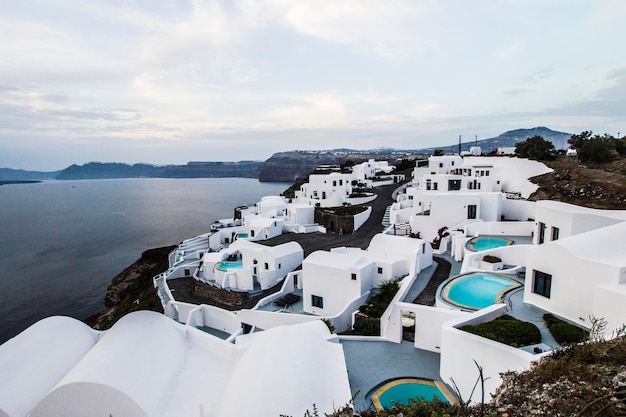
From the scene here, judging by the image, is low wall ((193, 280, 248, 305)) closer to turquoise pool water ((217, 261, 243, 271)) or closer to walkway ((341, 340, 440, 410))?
turquoise pool water ((217, 261, 243, 271))

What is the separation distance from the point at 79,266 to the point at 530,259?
47.6m

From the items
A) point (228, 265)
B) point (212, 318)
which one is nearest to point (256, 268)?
point (228, 265)

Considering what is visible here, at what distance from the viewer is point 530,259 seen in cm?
1033

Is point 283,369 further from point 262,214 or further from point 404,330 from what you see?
point 262,214

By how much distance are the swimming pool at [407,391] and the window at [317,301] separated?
7.42 m

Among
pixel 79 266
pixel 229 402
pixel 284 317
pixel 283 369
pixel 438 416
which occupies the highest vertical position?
pixel 438 416

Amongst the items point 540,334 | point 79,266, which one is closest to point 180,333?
point 540,334

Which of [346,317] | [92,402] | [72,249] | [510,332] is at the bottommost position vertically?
[72,249]

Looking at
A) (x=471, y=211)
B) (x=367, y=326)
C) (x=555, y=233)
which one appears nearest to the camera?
(x=367, y=326)

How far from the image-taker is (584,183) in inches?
883

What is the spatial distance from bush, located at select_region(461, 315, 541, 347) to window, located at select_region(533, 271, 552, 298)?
240cm

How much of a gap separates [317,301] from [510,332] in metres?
→ 9.64

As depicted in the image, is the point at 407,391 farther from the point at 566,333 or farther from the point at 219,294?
the point at 219,294

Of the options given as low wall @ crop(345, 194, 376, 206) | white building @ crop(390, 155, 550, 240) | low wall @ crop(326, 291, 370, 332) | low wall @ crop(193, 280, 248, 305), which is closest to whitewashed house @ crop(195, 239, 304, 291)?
low wall @ crop(193, 280, 248, 305)
